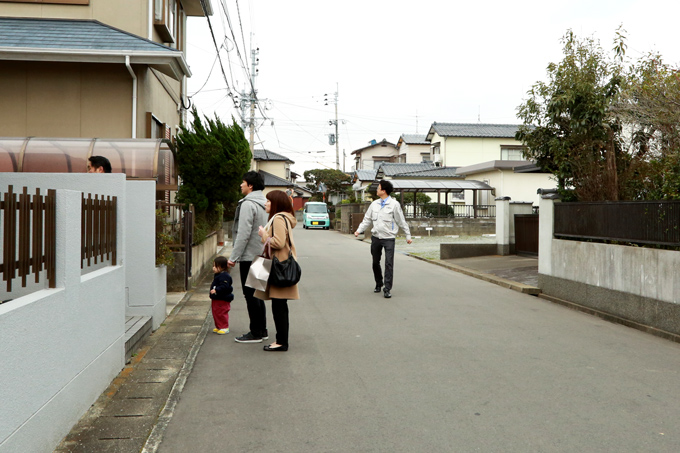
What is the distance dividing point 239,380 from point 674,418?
3406 millimetres

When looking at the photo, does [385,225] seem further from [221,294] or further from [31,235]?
[31,235]

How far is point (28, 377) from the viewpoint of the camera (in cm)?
338

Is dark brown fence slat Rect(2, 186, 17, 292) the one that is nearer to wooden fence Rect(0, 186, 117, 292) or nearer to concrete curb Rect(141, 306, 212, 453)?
wooden fence Rect(0, 186, 117, 292)

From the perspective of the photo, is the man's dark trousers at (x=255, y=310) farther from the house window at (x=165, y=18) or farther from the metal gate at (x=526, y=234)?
the metal gate at (x=526, y=234)

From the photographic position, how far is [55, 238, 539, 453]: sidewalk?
12.8ft

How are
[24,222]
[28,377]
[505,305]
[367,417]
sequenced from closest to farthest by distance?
[28,377]
[24,222]
[367,417]
[505,305]

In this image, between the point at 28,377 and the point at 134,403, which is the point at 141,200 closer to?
the point at 134,403

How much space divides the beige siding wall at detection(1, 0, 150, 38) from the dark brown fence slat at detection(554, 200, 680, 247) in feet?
31.2

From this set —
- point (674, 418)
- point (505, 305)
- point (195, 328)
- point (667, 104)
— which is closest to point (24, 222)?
point (195, 328)

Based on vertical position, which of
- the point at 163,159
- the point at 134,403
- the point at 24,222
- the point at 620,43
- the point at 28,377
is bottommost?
the point at 134,403

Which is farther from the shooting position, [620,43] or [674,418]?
[620,43]

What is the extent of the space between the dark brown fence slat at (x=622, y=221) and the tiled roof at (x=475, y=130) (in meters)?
35.8

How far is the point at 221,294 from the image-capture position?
7070 millimetres

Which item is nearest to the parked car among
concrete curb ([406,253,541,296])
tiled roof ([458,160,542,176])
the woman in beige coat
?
tiled roof ([458,160,542,176])
